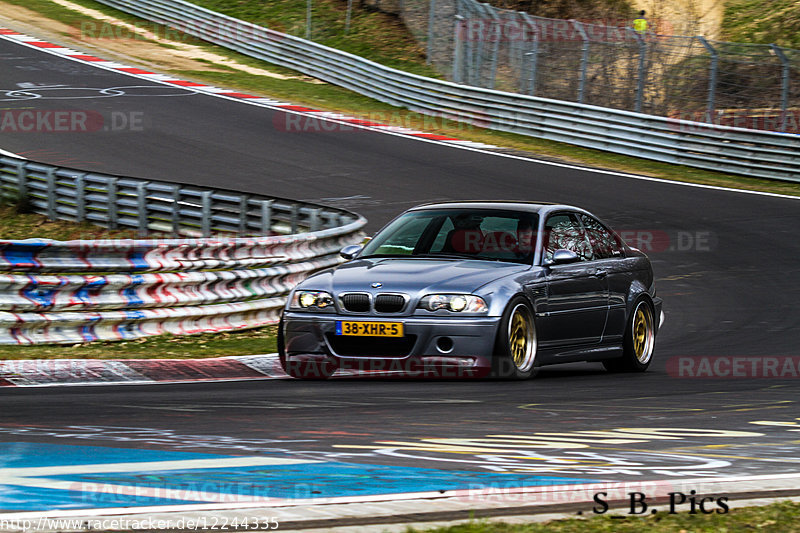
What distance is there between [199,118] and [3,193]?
9.76 meters

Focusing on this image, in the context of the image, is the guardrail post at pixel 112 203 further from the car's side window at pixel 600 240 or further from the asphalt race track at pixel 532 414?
the car's side window at pixel 600 240

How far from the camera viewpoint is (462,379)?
343 inches

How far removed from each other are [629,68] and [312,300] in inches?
774

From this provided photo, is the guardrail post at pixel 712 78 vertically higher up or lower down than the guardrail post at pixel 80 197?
higher up

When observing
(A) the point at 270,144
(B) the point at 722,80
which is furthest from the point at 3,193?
(B) the point at 722,80

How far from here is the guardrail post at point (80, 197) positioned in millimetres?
18172

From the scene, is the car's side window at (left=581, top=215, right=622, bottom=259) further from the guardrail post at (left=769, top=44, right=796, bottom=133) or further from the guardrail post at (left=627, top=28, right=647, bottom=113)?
the guardrail post at (left=627, top=28, right=647, bottom=113)

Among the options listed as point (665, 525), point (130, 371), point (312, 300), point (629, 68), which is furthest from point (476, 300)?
point (629, 68)

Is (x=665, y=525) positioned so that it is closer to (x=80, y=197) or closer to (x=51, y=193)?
(x=80, y=197)

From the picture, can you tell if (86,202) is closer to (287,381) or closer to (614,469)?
(287,381)

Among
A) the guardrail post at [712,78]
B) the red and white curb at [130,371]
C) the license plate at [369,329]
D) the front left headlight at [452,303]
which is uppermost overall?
the guardrail post at [712,78]

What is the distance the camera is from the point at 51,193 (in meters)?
18.7

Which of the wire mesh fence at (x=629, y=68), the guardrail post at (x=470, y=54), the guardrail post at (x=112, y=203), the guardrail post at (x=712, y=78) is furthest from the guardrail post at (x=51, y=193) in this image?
the guardrail post at (x=470, y=54)

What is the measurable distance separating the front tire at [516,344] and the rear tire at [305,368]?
3.83 ft
